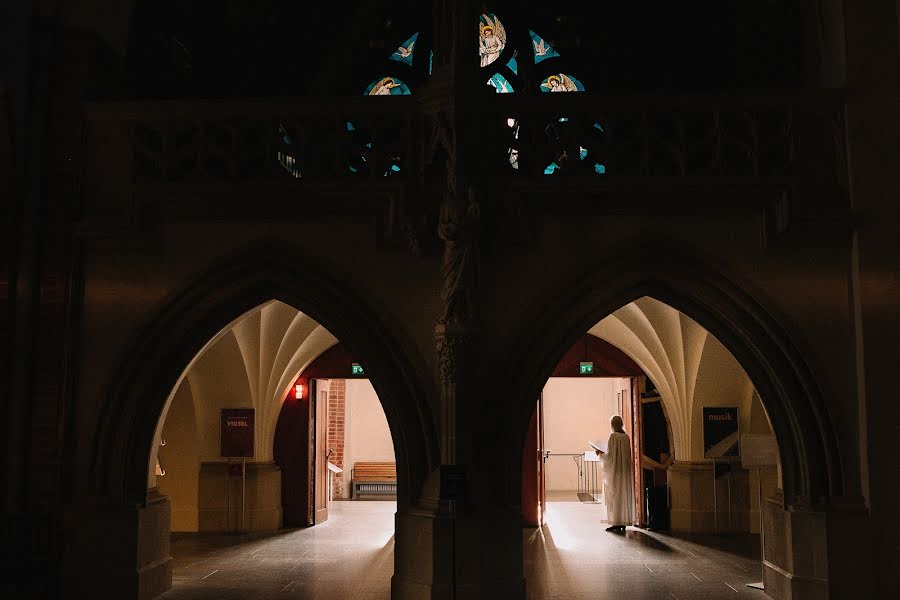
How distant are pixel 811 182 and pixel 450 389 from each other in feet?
11.0

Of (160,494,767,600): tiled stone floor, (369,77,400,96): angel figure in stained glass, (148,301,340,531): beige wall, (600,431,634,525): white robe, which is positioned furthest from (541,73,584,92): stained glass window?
(160,494,767,600): tiled stone floor

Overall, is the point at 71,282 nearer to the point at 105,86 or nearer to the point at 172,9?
the point at 105,86

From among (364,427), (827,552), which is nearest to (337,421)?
(364,427)

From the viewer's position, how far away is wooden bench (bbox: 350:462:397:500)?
21344 mm

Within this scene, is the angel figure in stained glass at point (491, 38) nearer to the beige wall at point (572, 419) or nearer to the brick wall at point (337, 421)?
the brick wall at point (337, 421)

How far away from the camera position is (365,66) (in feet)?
42.0

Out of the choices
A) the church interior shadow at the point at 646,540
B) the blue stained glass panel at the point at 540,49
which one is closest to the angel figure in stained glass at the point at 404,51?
the blue stained glass panel at the point at 540,49

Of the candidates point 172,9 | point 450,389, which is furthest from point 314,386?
point 450,389

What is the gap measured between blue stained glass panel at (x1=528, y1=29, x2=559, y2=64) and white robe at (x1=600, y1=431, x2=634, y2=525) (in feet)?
18.3

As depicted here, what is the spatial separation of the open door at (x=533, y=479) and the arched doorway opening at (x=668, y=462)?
0.02 m

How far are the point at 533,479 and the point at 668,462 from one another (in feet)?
6.50

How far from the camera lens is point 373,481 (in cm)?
2147

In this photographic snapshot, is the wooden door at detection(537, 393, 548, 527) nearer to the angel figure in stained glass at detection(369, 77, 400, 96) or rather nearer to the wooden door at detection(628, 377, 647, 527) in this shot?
the wooden door at detection(628, 377, 647, 527)

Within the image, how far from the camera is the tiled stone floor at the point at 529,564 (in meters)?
8.91
